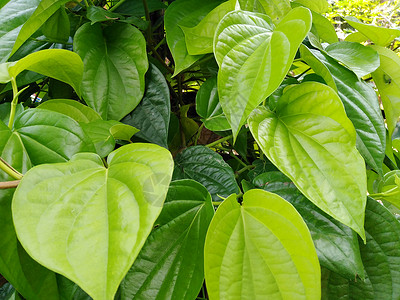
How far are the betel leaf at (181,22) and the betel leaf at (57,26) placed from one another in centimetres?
15

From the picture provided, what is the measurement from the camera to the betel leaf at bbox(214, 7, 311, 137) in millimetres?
318

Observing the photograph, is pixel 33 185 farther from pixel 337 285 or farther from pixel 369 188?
pixel 369 188

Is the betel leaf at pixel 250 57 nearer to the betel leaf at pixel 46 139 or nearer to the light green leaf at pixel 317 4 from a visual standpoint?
the betel leaf at pixel 46 139

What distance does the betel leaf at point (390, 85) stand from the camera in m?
0.50

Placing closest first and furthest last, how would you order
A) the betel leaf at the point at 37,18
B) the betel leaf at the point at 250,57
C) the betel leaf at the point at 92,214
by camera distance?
the betel leaf at the point at 92,214 → the betel leaf at the point at 250,57 → the betel leaf at the point at 37,18

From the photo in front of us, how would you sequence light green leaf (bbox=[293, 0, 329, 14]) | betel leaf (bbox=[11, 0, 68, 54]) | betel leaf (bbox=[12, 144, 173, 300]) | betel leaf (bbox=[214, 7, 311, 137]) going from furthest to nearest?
light green leaf (bbox=[293, 0, 329, 14]) → betel leaf (bbox=[11, 0, 68, 54]) → betel leaf (bbox=[214, 7, 311, 137]) → betel leaf (bbox=[12, 144, 173, 300])

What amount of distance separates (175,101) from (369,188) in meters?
0.39

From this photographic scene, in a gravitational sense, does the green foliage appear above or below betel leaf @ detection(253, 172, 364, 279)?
above

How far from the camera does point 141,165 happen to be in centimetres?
27

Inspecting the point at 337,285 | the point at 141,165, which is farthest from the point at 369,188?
the point at 141,165

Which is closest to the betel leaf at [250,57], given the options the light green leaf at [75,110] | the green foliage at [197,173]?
the green foliage at [197,173]

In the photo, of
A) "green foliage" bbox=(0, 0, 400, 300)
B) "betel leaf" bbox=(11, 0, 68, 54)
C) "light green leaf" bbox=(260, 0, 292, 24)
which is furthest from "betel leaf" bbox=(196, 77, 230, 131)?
"betel leaf" bbox=(11, 0, 68, 54)

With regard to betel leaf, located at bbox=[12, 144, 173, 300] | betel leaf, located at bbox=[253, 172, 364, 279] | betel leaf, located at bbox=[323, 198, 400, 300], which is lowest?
betel leaf, located at bbox=[323, 198, 400, 300]

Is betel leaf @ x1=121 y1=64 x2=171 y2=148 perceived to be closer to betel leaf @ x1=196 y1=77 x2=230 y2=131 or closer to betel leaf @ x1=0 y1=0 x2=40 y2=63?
betel leaf @ x1=196 y1=77 x2=230 y2=131
